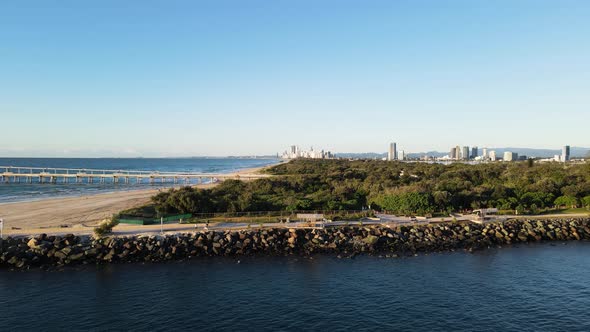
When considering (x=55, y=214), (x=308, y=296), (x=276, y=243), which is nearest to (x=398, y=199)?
(x=276, y=243)

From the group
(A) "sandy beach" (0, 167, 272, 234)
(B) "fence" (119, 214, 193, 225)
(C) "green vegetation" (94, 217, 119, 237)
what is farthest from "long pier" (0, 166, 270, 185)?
(C) "green vegetation" (94, 217, 119, 237)

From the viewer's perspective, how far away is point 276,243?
3055cm

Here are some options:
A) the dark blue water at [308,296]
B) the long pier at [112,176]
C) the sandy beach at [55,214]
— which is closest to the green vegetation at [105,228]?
the sandy beach at [55,214]

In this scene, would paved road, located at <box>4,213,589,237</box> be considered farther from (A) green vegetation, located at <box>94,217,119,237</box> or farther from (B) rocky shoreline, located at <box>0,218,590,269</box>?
(B) rocky shoreline, located at <box>0,218,590,269</box>

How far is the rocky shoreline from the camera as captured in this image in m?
27.3

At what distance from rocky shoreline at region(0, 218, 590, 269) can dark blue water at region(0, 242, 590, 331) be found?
1.61 m

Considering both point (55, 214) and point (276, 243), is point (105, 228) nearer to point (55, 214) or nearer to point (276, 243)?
point (276, 243)

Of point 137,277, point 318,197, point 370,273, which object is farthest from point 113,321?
point 318,197

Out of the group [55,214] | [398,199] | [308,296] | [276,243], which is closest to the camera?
[308,296]

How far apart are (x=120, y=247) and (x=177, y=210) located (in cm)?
1160

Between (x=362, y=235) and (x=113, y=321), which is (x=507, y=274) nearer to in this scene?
(x=362, y=235)

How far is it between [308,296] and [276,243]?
9.69 m

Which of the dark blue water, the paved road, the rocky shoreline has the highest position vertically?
the paved road

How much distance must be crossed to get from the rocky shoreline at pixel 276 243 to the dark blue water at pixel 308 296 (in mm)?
1606
